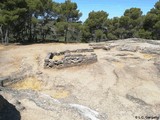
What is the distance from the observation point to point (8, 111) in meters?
12.4

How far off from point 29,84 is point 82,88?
138 inches

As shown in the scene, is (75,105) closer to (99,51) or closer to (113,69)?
(113,69)

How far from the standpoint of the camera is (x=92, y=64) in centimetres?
2225

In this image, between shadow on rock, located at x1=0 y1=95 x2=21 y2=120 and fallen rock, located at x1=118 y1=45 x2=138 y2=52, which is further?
fallen rock, located at x1=118 y1=45 x2=138 y2=52

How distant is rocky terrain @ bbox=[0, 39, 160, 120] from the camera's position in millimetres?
13305

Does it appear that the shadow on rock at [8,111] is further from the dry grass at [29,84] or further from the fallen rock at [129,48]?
the fallen rock at [129,48]

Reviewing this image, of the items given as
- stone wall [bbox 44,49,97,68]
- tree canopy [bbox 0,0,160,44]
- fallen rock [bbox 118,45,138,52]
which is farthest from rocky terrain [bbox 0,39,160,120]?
tree canopy [bbox 0,0,160,44]

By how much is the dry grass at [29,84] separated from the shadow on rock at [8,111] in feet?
14.5

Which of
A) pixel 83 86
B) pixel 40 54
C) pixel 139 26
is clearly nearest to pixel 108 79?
pixel 83 86

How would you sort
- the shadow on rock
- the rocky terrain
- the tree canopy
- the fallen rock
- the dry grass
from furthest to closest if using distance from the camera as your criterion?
1. the tree canopy
2. the fallen rock
3. the dry grass
4. the rocky terrain
5. the shadow on rock

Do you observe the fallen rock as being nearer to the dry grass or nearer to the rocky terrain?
the rocky terrain

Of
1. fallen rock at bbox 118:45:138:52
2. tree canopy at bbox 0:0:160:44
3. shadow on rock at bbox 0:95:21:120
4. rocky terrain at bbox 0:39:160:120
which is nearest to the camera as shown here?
shadow on rock at bbox 0:95:21:120

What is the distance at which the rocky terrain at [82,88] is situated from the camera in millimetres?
13305

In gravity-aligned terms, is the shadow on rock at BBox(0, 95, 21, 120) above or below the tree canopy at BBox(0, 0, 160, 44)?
below
